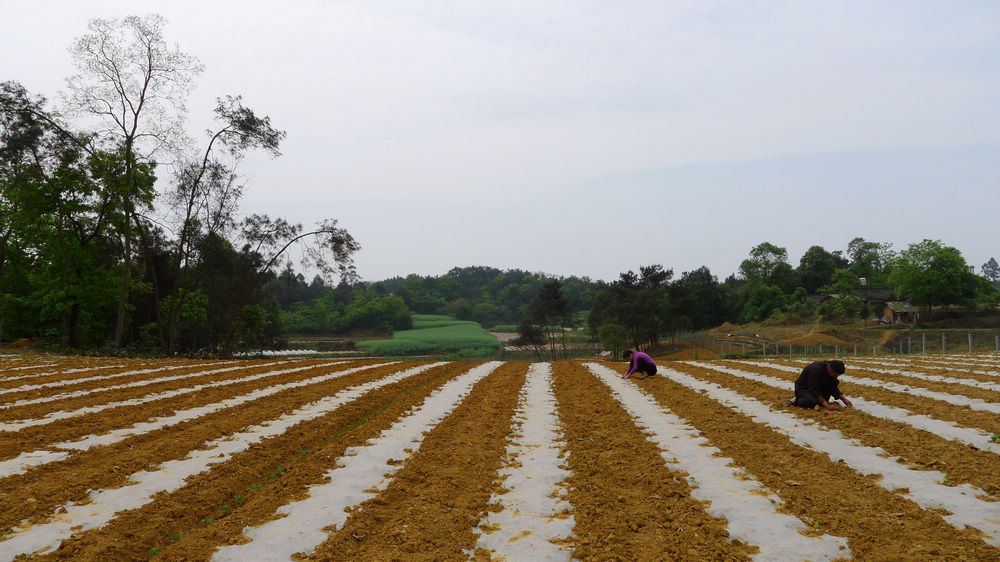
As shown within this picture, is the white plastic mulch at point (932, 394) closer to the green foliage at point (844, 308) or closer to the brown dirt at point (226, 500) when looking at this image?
the brown dirt at point (226, 500)

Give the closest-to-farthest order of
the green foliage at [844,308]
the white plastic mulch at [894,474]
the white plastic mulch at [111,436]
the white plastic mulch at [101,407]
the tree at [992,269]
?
the white plastic mulch at [894,474] → the white plastic mulch at [111,436] → the white plastic mulch at [101,407] → the green foliage at [844,308] → the tree at [992,269]

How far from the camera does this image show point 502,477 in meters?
5.40

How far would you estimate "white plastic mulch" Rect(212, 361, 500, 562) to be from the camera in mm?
3688

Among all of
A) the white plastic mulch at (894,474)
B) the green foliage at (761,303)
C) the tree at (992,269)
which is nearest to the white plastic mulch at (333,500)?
the white plastic mulch at (894,474)

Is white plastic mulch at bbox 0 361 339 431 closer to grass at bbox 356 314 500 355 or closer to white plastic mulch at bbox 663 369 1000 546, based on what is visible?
white plastic mulch at bbox 663 369 1000 546

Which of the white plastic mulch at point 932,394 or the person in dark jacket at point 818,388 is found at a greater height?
the person in dark jacket at point 818,388

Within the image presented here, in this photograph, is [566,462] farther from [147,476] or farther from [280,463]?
[147,476]

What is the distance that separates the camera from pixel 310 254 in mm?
27953

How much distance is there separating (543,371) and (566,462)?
11461mm

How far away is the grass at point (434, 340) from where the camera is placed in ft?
175

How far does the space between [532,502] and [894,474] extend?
10.4 ft

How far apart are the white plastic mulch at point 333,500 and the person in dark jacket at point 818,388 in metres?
5.29

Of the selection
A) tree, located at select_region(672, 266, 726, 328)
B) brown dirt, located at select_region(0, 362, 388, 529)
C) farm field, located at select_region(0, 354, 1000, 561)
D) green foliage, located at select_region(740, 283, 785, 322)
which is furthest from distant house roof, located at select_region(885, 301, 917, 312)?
brown dirt, located at select_region(0, 362, 388, 529)

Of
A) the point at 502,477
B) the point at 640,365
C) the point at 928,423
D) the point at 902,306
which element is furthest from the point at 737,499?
the point at 902,306
